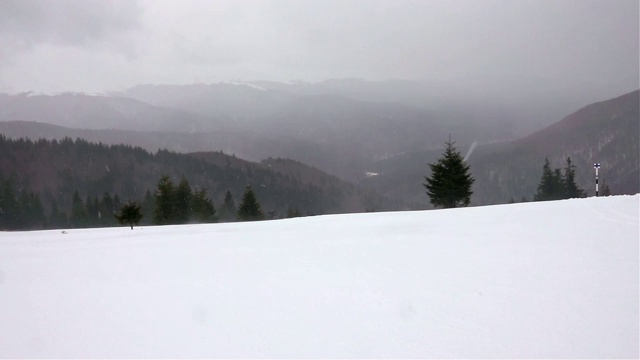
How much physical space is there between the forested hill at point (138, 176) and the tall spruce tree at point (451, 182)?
119082mm

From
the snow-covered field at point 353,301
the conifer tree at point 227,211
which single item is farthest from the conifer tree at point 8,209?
the snow-covered field at point 353,301

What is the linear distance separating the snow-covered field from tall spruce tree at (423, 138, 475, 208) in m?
26.2

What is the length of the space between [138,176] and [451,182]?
545 feet

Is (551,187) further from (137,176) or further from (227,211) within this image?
(137,176)

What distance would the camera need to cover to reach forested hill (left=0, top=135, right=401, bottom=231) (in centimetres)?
15912

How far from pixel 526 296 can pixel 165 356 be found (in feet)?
17.2

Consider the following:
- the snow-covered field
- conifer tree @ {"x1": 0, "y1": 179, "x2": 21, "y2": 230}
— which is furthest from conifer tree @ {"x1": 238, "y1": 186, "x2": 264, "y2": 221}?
conifer tree @ {"x1": 0, "y1": 179, "x2": 21, "y2": 230}

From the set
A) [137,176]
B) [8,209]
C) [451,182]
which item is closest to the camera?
[451,182]

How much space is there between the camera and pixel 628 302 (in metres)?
5.51

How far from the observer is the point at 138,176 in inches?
6831

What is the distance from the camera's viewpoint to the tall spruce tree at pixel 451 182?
120 feet

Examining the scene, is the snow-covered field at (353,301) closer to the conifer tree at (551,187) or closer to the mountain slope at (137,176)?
the conifer tree at (551,187)

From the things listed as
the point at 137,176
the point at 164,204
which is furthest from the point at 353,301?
the point at 137,176

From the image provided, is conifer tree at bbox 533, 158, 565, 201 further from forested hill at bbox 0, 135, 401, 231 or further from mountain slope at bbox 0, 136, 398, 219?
mountain slope at bbox 0, 136, 398, 219
